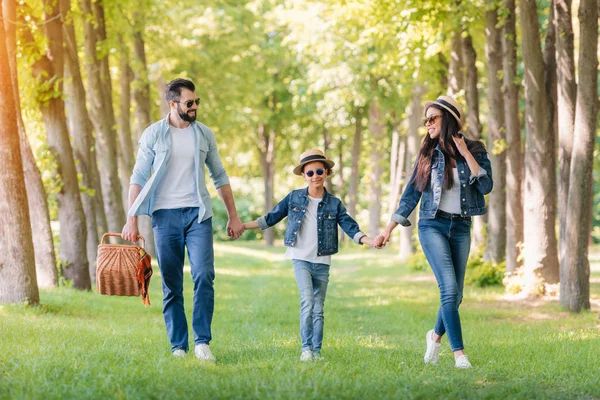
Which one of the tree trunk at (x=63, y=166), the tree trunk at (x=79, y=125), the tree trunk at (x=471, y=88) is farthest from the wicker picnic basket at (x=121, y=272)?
the tree trunk at (x=471, y=88)

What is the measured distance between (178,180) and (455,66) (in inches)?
595

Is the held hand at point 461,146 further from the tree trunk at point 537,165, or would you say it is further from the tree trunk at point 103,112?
the tree trunk at point 103,112

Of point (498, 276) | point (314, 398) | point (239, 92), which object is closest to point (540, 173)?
point (498, 276)

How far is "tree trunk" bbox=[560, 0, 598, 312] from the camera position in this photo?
12.4m

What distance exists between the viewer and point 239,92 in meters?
32.7

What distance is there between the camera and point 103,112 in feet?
64.1

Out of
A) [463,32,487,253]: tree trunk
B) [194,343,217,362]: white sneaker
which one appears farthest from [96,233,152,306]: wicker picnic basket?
[463,32,487,253]: tree trunk

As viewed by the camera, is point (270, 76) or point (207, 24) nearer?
point (207, 24)

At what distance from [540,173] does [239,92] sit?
18.8m

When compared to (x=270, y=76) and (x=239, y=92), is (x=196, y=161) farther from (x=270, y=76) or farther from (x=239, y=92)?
(x=270, y=76)

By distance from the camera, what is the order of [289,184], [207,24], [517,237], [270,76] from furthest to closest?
[289,184] → [270,76] → [207,24] → [517,237]

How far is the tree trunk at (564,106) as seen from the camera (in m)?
13.3

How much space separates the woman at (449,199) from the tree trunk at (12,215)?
5681mm

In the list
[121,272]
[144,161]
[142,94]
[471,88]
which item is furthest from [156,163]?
[142,94]
